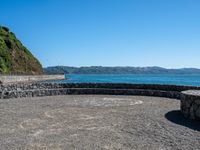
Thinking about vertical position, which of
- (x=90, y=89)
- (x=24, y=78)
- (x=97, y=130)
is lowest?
(x=24, y=78)

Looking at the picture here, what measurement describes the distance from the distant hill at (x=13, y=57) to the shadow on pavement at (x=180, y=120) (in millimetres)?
75648

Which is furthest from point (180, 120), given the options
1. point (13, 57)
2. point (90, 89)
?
point (13, 57)

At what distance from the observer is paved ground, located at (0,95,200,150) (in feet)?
23.4

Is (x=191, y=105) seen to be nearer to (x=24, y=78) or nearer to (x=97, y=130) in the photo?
(x=97, y=130)

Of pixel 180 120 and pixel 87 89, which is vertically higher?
pixel 87 89

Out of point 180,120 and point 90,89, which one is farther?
point 90,89

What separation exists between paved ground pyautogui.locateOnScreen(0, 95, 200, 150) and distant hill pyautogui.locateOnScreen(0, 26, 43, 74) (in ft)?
243

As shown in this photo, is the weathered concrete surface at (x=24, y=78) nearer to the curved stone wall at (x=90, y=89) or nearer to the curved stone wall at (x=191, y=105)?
the curved stone wall at (x=90, y=89)

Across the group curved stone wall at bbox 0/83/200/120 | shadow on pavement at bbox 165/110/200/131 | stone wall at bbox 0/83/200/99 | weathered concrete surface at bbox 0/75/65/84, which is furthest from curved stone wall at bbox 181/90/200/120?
weathered concrete surface at bbox 0/75/65/84

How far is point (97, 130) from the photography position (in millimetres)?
8742

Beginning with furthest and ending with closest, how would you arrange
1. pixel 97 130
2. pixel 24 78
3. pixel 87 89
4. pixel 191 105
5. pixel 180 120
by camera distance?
pixel 24 78 → pixel 87 89 → pixel 191 105 → pixel 180 120 → pixel 97 130

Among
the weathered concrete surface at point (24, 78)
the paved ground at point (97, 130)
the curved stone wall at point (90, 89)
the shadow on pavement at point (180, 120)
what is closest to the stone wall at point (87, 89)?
the curved stone wall at point (90, 89)

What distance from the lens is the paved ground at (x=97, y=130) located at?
7121 mm

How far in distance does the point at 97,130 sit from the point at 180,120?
3.64 m
